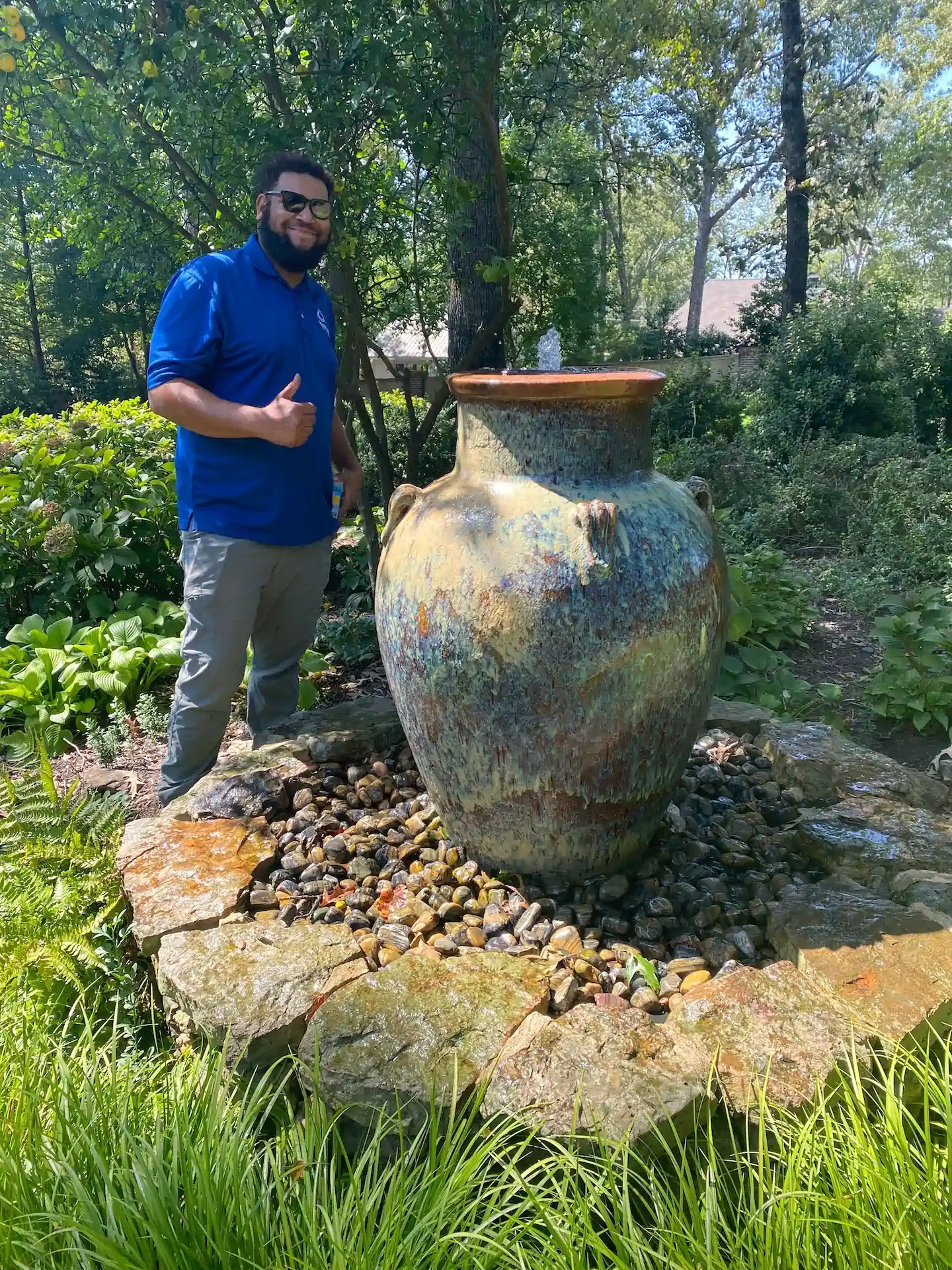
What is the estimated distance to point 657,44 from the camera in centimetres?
873

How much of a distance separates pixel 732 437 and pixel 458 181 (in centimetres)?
796

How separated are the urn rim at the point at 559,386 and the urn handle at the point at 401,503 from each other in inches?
11.1

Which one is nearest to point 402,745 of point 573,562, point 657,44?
point 573,562

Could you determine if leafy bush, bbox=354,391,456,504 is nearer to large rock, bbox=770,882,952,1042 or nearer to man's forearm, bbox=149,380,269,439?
man's forearm, bbox=149,380,269,439

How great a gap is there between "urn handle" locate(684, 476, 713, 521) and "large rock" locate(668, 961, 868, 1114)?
111 cm

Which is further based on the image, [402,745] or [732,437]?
[732,437]

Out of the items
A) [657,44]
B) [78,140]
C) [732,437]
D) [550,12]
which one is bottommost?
[732,437]

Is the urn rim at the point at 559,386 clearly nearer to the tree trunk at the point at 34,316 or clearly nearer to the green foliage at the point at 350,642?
the green foliage at the point at 350,642

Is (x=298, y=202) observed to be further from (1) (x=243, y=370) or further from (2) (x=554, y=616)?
(2) (x=554, y=616)

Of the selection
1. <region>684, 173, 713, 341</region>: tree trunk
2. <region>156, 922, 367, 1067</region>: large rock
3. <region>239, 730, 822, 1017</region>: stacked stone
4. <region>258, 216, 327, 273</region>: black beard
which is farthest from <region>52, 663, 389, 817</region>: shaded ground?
<region>684, 173, 713, 341</region>: tree trunk

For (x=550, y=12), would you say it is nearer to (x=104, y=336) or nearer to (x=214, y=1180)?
(x=214, y=1180)

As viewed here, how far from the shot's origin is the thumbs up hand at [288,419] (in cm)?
244

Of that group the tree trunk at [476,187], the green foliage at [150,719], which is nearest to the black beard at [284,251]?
the tree trunk at [476,187]

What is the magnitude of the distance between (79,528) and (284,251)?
252 centimetres
